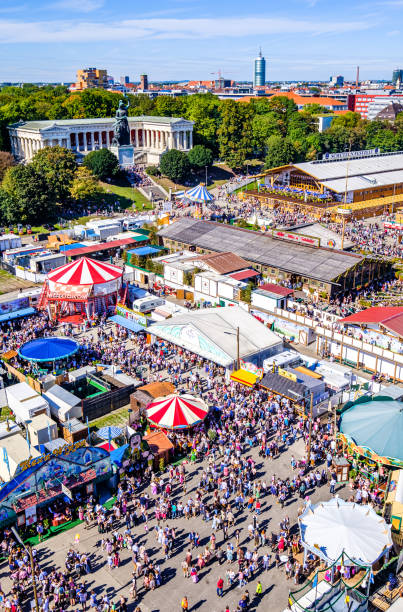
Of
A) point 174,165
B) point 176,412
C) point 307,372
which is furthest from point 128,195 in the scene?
point 176,412

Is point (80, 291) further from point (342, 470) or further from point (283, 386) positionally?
point (342, 470)

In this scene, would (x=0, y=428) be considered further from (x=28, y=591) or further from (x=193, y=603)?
(x=193, y=603)

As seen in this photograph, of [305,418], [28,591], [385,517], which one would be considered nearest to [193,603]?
[28,591]

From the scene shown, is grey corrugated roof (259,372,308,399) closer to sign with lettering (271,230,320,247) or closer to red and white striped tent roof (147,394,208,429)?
red and white striped tent roof (147,394,208,429)

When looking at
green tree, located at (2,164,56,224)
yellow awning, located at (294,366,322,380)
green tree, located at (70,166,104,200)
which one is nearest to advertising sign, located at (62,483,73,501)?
yellow awning, located at (294,366,322,380)

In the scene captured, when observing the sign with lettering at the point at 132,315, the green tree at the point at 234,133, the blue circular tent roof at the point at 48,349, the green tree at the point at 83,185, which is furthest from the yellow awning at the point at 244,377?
the green tree at the point at 234,133
